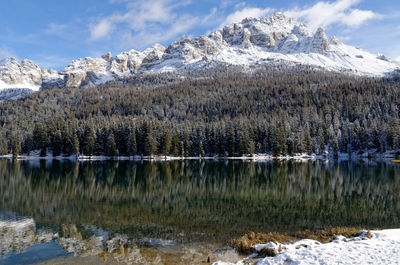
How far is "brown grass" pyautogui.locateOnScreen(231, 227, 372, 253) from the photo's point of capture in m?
17.4

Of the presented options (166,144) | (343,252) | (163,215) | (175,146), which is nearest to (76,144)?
(166,144)

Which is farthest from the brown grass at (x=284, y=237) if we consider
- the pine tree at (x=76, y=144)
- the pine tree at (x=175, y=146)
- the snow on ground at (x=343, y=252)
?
the pine tree at (x=76, y=144)

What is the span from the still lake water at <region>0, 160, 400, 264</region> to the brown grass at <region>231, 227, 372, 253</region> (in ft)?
3.10

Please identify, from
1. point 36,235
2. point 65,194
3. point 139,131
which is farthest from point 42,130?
point 36,235

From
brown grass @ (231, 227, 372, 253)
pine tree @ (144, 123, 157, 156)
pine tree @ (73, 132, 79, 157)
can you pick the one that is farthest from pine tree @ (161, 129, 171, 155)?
brown grass @ (231, 227, 372, 253)

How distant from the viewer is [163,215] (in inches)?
1052

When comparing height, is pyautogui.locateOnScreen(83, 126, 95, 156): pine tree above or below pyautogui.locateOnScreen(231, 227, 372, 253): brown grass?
above

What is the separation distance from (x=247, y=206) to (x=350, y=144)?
11584 centimetres

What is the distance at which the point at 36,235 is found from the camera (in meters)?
20.8

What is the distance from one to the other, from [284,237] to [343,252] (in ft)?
17.2

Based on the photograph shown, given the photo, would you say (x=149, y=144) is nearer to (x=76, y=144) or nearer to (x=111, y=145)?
(x=111, y=145)

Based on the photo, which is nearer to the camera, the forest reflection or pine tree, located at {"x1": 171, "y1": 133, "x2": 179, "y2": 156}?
the forest reflection

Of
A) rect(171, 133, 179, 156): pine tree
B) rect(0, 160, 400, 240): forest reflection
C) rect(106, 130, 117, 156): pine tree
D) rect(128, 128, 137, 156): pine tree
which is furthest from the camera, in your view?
rect(171, 133, 179, 156): pine tree

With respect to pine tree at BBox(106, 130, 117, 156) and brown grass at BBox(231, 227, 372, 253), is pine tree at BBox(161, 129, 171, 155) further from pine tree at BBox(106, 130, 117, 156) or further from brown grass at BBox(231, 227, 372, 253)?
brown grass at BBox(231, 227, 372, 253)
